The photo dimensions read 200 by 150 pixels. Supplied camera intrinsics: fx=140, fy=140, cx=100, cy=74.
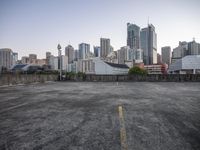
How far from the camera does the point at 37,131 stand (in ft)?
13.9

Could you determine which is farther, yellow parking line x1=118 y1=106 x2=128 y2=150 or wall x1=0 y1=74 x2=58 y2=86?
wall x1=0 y1=74 x2=58 y2=86

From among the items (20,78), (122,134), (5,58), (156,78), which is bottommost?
(122,134)

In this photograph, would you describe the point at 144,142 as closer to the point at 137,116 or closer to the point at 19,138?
the point at 137,116

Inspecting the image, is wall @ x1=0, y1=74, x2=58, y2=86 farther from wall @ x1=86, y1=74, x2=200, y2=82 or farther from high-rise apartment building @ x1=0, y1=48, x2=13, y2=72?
high-rise apartment building @ x1=0, y1=48, x2=13, y2=72

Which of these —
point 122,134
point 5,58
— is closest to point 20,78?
point 122,134

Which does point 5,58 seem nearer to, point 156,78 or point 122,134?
point 156,78

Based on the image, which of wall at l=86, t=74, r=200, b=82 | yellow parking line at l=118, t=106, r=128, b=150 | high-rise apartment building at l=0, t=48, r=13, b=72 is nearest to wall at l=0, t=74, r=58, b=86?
wall at l=86, t=74, r=200, b=82

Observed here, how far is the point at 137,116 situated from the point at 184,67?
11006cm

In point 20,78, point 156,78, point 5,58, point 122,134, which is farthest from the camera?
point 5,58

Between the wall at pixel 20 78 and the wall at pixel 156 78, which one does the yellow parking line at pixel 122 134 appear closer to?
the wall at pixel 20 78

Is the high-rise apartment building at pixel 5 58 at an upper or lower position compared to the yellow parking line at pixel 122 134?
upper

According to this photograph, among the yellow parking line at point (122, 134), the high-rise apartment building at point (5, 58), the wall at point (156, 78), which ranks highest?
the high-rise apartment building at point (5, 58)

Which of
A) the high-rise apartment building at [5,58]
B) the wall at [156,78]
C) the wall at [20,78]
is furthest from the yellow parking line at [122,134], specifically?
the high-rise apartment building at [5,58]

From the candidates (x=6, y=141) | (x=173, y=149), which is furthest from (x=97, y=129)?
(x=6, y=141)
